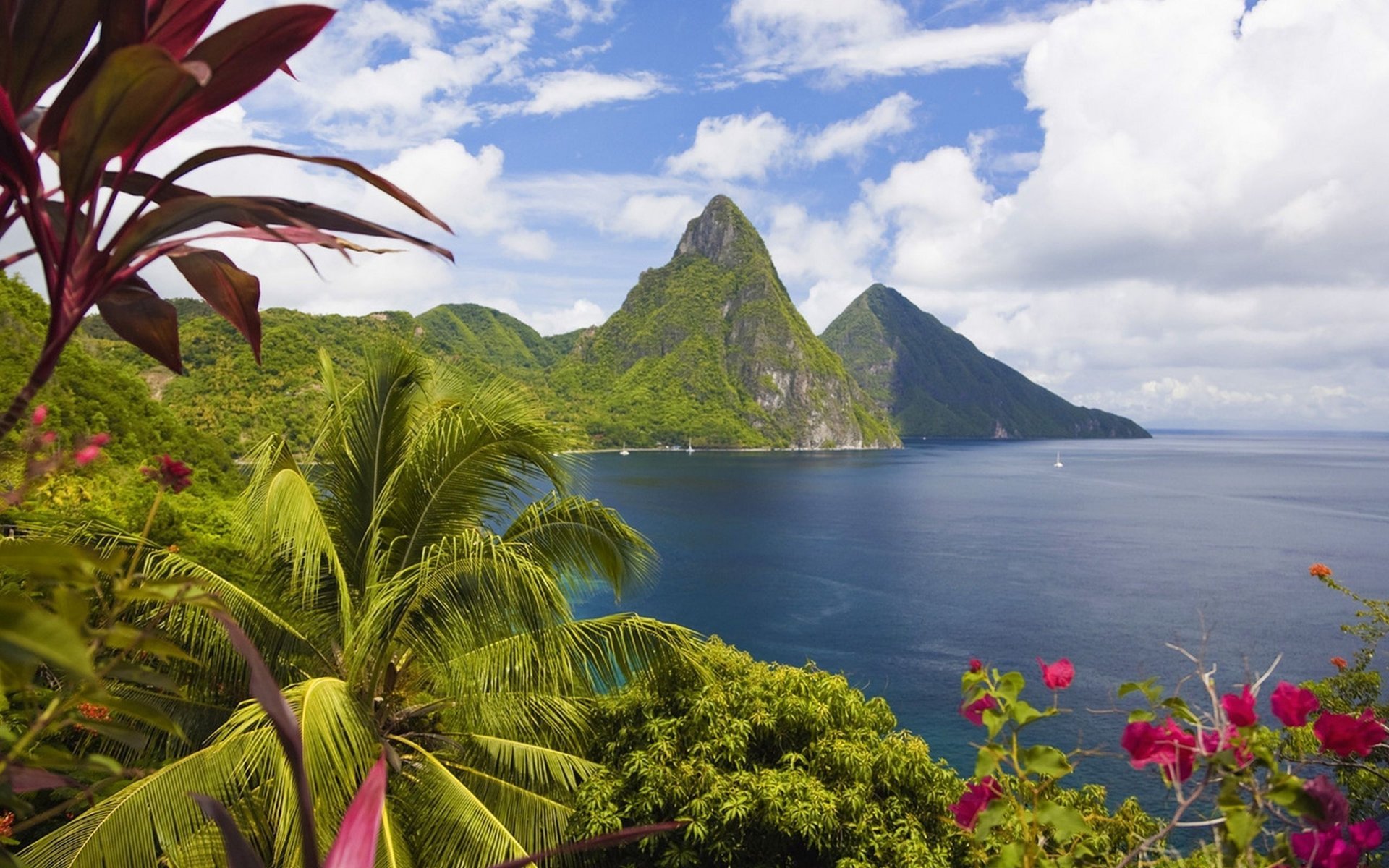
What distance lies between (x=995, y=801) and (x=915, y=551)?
39902mm

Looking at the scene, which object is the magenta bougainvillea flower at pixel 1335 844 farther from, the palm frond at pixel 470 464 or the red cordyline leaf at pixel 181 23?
the palm frond at pixel 470 464

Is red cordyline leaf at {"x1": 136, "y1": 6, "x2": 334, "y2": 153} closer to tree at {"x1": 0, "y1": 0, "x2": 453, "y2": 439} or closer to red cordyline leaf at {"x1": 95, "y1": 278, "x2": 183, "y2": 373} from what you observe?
tree at {"x1": 0, "y1": 0, "x2": 453, "y2": 439}

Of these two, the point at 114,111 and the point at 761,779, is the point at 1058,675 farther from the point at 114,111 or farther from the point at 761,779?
the point at 761,779

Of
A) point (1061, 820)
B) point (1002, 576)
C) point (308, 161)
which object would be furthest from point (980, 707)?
point (1002, 576)

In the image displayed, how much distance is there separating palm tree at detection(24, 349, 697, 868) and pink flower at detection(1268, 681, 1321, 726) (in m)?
3.71

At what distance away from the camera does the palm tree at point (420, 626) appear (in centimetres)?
405

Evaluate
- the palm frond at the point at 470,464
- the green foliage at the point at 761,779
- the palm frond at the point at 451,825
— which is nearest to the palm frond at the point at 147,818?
the palm frond at the point at 451,825

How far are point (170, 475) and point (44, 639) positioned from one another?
914mm

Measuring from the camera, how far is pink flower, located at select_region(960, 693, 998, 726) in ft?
5.11

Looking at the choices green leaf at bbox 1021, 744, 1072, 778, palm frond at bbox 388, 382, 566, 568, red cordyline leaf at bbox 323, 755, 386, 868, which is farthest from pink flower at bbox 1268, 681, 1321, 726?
palm frond at bbox 388, 382, 566, 568


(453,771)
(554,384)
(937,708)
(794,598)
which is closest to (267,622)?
(453,771)

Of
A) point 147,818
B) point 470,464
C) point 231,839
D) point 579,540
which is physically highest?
point 470,464

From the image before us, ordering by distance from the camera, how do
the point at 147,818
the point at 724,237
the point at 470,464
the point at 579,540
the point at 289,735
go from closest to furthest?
the point at 289,735, the point at 147,818, the point at 470,464, the point at 579,540, the point at 724,237

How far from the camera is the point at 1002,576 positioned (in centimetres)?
3409
